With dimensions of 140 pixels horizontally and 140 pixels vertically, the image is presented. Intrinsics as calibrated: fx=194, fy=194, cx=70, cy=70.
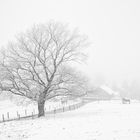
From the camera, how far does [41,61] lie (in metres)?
23.5

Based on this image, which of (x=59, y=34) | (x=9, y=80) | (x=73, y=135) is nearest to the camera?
(x=73, y=135)

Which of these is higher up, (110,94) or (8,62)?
(8,62)

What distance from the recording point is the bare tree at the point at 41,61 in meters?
22.6

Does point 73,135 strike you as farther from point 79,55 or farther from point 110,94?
point 110,94

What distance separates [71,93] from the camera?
2331 cm

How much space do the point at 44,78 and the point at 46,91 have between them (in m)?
1.95

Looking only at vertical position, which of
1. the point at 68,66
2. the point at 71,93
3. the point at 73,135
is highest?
the point at 68,66

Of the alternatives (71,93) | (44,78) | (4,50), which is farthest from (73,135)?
(4,50)

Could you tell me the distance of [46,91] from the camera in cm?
2334

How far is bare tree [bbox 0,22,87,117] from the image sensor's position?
22.6 meters

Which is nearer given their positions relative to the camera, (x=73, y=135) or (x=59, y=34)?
(x=73, y=135)

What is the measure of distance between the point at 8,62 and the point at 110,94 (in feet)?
263

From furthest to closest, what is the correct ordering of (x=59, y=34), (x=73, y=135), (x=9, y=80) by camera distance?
1. (x=59, y=34)
2. (x=9, y=80)
3. (x=73, y=135)

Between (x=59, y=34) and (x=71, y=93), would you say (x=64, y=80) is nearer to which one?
(x=71, y=93)
